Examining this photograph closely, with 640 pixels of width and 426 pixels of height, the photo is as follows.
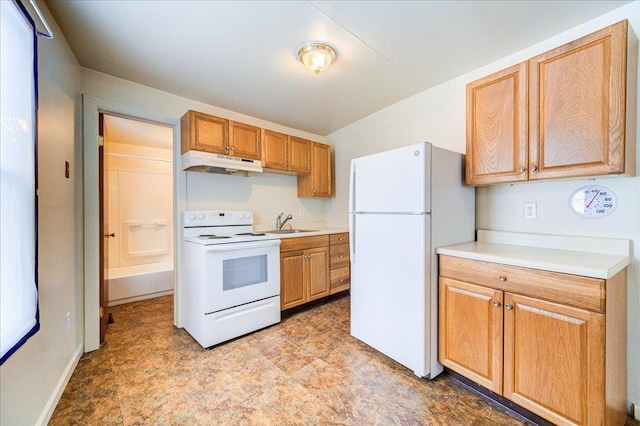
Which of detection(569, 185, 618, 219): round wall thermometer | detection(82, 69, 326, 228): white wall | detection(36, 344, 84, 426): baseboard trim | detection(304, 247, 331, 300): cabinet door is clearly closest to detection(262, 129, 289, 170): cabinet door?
detection(82, 69, 326, 228): white wall

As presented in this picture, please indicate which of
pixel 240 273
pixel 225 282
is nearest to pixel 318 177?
pixel 240 273

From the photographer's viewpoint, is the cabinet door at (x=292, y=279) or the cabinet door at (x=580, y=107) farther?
the cabinet door at (x=292, y=279)

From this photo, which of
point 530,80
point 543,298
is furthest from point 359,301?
point 530,80

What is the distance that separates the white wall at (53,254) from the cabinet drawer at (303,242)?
1661mm

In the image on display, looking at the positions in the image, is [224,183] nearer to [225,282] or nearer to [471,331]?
[225,282]

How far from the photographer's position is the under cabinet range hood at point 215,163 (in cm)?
242

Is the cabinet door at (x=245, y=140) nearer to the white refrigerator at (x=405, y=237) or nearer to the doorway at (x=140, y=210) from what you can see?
the white refrigerator at (x=405, y=237)

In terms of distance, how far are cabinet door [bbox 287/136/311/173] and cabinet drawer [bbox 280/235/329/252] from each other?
2.99ft

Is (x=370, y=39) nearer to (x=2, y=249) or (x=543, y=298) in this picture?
(x=543, y=298)

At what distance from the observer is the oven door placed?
7.26ft

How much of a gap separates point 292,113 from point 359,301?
88.0 inches

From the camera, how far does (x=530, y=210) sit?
6.22 ft

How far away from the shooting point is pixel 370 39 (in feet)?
5.91

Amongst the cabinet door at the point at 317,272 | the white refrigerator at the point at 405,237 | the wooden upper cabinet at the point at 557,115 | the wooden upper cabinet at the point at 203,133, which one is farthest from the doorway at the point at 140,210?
the wooden upper cabinet at the point at 557,115
